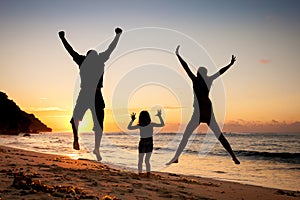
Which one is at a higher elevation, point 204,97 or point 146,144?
point 204,97

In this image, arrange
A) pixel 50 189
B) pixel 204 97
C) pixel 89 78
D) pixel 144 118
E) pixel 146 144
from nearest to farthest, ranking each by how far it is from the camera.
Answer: pixel 50 189 → pixel 89 78 → pixel 204 97 → pixel 144 118 → pixel 146 144

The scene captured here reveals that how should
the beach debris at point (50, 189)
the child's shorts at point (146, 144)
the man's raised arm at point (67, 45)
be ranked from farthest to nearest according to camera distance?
1. the child's shorts at point (146, 144)
2. the man's raised arm at point (67, 45)
3. the beach debris at point (50, 189)


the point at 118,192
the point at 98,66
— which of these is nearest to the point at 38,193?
the point at 118,192

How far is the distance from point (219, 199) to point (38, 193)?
12.5ft

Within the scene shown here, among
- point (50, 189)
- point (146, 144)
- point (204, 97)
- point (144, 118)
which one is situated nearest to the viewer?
point (50, 189)

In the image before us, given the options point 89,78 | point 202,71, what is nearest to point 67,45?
point 89,78

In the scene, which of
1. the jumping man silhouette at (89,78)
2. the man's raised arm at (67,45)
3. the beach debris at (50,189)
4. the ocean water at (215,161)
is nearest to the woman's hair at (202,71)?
the jumping man silhouette at (89,78)

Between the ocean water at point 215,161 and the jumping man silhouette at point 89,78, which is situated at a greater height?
the jumping man silhouette at point 89,78

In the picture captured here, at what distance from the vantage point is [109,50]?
7539mm

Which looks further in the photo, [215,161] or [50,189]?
[215,161]

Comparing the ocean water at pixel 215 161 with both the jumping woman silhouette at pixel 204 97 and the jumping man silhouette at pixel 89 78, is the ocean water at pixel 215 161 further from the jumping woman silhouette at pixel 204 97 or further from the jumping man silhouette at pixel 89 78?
the jumping man silhouette at pixel 89 78

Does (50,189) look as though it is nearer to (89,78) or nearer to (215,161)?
(89,78)

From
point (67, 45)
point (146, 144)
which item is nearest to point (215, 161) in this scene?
point (146, 144)

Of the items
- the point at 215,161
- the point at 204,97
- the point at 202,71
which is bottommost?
the point at 215,161
